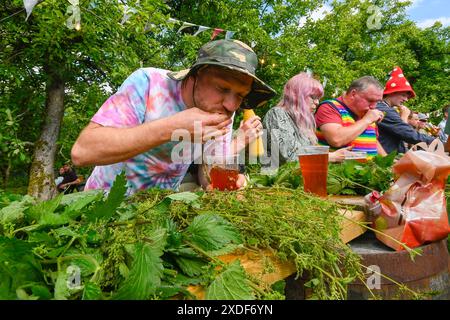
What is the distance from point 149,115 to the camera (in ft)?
6.38

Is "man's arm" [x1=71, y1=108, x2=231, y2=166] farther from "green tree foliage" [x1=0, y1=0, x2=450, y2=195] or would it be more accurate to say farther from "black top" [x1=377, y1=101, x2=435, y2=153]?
"green tree foliage" [x1=0, y1=0, x2=450, y2=195]

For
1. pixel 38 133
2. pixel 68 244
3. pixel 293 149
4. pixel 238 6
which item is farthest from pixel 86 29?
pixel 238 6

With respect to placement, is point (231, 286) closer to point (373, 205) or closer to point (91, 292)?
point (91, 292)

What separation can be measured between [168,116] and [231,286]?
0.99 meters

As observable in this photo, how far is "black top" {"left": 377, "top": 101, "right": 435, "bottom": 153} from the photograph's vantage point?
3893 millimetres

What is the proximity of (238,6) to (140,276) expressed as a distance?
13000 millimetres

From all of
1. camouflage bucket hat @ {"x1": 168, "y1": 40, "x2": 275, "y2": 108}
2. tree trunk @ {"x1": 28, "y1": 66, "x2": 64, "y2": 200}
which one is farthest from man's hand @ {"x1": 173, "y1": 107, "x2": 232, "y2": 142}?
tree trunk @ {"x1": 28, "y1": 66, "x2": 64, "y2": 200}

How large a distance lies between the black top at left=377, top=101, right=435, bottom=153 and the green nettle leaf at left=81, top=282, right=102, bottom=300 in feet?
12.3

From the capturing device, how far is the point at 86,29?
5.87m

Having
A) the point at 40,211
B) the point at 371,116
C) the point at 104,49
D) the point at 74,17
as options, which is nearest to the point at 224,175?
the point at 40,211

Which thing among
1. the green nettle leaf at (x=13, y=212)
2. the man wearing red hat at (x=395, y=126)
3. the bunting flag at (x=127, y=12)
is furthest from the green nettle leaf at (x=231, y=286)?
the bunting flag at (x=127, y=12)

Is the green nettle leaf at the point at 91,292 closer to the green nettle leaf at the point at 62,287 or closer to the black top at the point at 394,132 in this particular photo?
the green nettle leaf at the point at 62,287

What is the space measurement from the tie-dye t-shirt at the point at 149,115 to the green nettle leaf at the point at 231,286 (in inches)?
48.0
